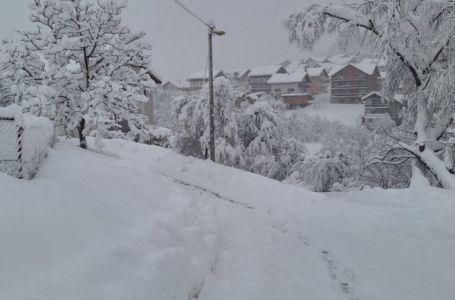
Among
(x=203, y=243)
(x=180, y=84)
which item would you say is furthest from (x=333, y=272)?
(x=180, y=84)

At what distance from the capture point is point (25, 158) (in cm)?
595

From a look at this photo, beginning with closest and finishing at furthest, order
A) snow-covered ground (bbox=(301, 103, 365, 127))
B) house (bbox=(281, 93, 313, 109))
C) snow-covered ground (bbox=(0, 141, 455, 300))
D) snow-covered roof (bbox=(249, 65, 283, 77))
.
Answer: snow-covered ground (bbox=(0, 141, 455, 300)), snow-covered ground (bbox=(301, 103, 365, 127)), house (bbox=(281, 93, 313, 109)), snow-covered roof (bbox=(249, 65, 283, 77))

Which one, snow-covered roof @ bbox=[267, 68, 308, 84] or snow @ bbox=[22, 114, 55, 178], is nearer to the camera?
snow @ bbox=[22, 114, 55, 178]

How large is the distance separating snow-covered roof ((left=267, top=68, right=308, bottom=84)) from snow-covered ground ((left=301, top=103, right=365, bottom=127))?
652 centimetres

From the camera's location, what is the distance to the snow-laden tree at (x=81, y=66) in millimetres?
10648

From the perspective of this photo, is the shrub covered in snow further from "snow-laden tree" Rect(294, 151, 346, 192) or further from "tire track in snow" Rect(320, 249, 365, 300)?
"tire track in snow" Rect(320, 249, 365, 300)

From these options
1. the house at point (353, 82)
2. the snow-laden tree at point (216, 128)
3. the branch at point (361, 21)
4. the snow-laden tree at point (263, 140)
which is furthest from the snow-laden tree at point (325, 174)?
the house at point (353, 82)

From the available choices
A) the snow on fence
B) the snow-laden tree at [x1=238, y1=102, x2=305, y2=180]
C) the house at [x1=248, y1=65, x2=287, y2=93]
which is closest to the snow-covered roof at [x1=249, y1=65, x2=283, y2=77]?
the house at [x1=248, y1=65, x2=287, y2=93]

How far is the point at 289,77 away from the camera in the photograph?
7188 centimetres

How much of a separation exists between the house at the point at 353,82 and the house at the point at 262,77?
1271 cm

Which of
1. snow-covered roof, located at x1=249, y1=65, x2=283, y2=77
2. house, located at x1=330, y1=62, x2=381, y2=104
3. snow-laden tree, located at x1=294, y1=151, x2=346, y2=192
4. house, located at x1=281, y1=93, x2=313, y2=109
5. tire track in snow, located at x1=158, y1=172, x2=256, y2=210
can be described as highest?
snow-covered roof, located at x1=249, y1=65, x2=283, y2=77

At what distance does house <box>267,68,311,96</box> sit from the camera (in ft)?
232

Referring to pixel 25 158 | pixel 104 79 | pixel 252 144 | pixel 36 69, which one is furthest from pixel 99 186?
pixel 252 144

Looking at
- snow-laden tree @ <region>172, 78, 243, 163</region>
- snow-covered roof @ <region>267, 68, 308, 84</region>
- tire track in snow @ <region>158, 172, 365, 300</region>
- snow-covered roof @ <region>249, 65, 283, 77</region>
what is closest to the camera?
tire track in snow @ <region>158, 172, 365, 300</region>
